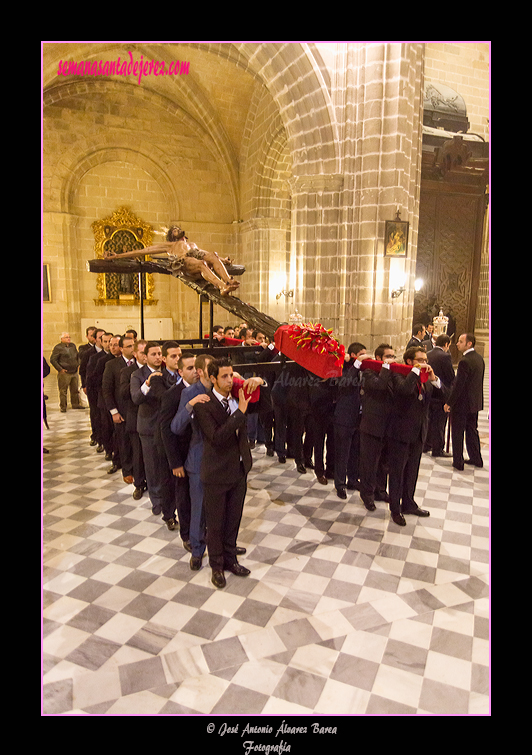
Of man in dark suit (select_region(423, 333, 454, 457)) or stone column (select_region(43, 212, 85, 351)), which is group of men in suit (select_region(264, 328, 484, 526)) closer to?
man in dark suit (select_region(423, 333, 454, 457))

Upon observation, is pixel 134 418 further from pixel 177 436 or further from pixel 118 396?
pixel 177 436

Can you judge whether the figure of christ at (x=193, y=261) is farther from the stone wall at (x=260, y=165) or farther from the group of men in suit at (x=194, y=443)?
the stone wall at (x=260, y=165)

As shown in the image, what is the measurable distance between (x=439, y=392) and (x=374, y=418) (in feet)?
6.38

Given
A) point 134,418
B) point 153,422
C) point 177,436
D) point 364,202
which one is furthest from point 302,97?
point 177,436

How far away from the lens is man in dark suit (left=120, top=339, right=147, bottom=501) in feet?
16.9

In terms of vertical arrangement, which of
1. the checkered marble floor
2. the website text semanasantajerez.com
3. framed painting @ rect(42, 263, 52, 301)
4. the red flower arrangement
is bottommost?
the checkered marble floor

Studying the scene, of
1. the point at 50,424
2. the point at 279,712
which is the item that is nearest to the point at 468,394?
the point at 279,712

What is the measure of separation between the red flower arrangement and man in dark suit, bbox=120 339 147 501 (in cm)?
155

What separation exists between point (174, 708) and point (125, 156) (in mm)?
14746

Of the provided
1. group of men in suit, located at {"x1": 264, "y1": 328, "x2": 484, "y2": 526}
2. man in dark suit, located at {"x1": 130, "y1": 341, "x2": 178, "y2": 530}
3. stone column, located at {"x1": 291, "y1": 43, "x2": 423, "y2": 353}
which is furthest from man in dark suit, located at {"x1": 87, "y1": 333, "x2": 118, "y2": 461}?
stone column, located at {"x1": 291, "y1": 43, "x2": 423, "y2": 353}

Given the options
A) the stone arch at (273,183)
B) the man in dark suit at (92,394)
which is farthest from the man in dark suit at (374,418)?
the stone arch at (273,183)

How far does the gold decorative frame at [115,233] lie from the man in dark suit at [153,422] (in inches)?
405

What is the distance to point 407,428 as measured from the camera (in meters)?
4.66

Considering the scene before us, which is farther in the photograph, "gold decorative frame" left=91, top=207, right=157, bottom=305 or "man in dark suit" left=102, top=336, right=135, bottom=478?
"gold decorative frame" left=91, top=207, right=157, bottom=305
